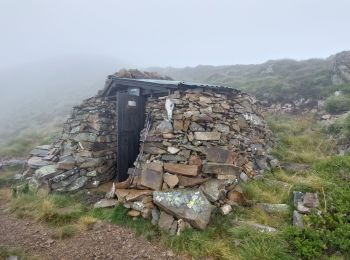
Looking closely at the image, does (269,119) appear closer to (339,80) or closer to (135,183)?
(339,80)

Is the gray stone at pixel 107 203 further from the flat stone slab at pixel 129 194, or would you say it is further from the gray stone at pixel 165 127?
the gray stone at pixel 165 127

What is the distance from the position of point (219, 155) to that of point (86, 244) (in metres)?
3.58

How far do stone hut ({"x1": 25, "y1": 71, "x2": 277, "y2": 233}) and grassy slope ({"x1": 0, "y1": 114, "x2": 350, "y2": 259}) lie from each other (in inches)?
13.0

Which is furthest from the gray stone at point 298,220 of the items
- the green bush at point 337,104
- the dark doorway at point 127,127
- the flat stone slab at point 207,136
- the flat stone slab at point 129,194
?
the green bush at point 337,104

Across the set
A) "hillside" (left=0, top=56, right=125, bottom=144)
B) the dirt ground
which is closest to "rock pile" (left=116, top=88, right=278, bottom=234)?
the dirt ground

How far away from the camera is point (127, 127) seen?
883 cm

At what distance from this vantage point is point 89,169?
29.3 ft

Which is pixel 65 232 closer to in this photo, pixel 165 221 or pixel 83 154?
pixel 165 221

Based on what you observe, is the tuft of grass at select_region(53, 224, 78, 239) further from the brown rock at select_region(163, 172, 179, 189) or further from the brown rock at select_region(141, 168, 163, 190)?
the brown rock at select_region(163, 172, 179, 189)

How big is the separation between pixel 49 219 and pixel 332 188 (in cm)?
637

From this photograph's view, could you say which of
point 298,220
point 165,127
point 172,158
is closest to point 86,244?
point 172,158

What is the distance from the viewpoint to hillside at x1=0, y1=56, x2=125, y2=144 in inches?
1096

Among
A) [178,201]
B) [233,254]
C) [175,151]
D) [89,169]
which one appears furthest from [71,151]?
[233,254]

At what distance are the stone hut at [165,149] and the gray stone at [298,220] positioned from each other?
4.45ft
